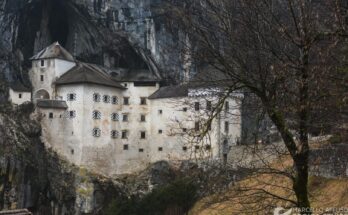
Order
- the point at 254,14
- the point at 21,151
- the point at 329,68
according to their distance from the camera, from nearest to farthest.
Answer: the point at 329,68 < the point at 254,14 < the point at 21,151

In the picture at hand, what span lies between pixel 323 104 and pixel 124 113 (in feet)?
141

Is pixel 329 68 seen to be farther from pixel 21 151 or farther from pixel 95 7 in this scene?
pixel 95 7

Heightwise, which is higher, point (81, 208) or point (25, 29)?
point (25, 29)

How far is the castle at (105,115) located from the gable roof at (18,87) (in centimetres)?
9

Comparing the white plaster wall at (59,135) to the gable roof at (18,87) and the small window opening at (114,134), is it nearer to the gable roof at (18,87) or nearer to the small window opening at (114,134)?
the gable roof at (18,87)

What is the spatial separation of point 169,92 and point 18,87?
13.6m

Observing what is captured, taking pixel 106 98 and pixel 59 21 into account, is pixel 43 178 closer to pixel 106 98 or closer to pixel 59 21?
pixel 106 98

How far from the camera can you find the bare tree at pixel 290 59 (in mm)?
7496

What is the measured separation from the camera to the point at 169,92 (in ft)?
160

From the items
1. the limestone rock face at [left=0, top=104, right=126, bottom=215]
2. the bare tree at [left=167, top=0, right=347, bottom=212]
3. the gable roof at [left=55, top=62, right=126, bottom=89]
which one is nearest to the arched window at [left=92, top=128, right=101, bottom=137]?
the limestone rock face at [left=0, top=104, right=126, bottom=215]

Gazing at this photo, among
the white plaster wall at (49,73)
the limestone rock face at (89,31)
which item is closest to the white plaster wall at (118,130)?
the white plaster wall at (49,73)

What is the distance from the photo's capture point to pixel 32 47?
51094mm

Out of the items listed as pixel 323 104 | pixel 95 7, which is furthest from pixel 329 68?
pixel 95 7

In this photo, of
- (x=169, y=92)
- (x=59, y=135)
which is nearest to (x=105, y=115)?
(x=59, y=135)
